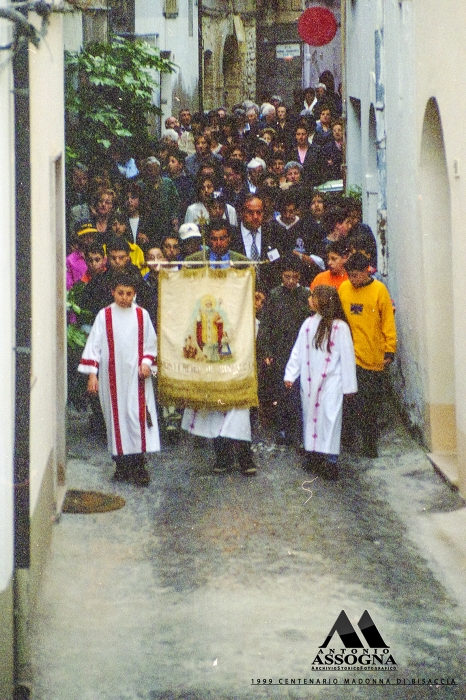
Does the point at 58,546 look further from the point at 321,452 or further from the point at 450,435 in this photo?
the point at 450,435

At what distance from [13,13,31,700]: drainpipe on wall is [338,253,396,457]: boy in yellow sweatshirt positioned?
15.0 feet

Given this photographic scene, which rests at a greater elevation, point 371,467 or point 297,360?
point 297,360

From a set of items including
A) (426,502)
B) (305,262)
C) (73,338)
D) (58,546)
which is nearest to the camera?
(58,546)

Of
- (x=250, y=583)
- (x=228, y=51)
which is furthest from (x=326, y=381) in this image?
(x=228, y=51)

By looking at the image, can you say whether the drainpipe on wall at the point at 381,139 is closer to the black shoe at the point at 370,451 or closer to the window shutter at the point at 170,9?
the black shoe at the point at 370,451

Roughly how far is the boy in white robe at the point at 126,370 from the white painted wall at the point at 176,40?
14.5 meters

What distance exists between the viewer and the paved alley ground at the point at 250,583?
533cm

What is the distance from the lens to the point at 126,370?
28.3ft

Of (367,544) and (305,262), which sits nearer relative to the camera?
(367,544)

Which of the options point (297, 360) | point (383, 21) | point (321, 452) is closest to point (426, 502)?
point (321, 452)

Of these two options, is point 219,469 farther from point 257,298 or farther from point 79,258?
point 79,258

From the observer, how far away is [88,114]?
44.4 feet

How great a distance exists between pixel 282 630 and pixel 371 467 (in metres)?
3.46

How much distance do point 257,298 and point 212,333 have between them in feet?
4.44
